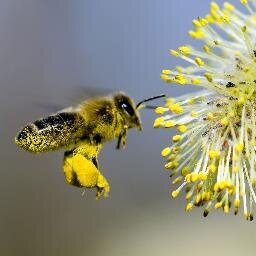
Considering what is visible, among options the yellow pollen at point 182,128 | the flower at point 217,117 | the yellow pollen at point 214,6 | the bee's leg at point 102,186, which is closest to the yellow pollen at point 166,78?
the flower at point 217,117

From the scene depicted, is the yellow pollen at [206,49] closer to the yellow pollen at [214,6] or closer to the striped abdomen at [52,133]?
the yellow pollen at [214,6]

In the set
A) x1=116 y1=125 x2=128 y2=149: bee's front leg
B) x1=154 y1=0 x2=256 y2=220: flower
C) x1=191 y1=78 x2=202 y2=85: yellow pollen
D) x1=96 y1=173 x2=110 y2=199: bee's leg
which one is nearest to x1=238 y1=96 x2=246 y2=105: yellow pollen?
x1=154 y1=0 x2=256 y2=220: flower

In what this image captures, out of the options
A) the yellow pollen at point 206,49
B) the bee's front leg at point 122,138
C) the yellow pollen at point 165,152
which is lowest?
the yellow pollen at point 165,152

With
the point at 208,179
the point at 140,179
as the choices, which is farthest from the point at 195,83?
the point at 140,179

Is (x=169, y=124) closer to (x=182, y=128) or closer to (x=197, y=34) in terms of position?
(x=182, y=128)

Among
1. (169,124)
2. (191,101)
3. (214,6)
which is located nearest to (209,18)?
(214,6)
